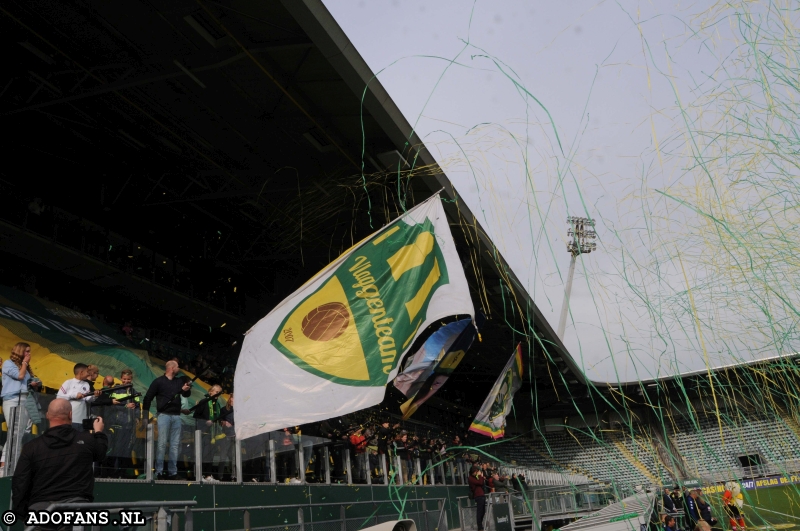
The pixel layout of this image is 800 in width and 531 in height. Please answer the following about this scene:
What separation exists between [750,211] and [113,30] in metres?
9.30

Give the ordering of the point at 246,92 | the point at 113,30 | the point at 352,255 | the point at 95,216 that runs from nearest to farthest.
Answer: the point at 352,255 < the point at 113,30 < the point at 246,92 < the point at 95,216

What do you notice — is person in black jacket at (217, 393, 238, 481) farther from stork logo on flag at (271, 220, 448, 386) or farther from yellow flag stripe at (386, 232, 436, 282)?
yellow flag stripe at (386, 232, 436, 282)

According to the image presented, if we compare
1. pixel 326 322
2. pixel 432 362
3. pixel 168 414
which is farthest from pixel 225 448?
pixel 326 322

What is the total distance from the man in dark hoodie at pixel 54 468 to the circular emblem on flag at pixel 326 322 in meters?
2.09

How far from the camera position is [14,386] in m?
7.82

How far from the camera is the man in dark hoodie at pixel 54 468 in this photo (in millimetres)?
4699

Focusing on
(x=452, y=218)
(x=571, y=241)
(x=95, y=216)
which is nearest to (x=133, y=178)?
(x=95, y=216)

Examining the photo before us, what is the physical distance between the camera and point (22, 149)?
1425cm

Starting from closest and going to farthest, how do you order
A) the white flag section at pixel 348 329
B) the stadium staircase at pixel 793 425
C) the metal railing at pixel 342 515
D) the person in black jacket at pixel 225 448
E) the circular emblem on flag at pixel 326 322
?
the stadium staircase at pixel 793 425 → the white flag section at pixel 348 329 → the circular emblem on flag at pixel 326 322 → the metal railing at pixel 342 515 → the person in black jacket at pixel 225 448

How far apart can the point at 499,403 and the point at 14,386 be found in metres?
10.6

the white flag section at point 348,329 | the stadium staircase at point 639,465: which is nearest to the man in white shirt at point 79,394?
the white flag section at point 348,329

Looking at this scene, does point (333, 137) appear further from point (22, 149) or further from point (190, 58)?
point (22, 149)

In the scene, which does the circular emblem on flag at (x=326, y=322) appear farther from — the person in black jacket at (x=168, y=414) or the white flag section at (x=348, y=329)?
the person in black jacket at (x=168, y=414)

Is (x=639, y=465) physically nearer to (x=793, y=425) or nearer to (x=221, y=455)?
(x=793, y=425)
